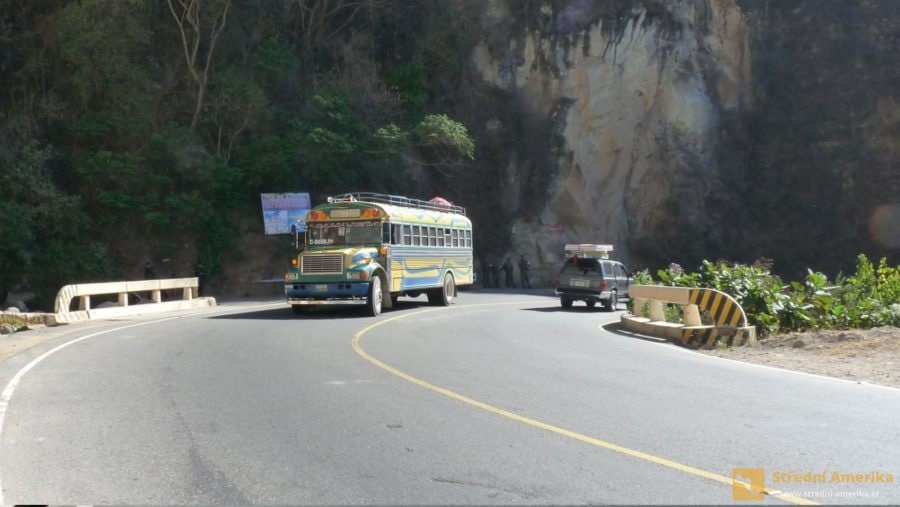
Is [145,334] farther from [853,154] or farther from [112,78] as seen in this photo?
[853,154]

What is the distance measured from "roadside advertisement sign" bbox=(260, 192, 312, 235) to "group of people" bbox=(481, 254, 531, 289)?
11.9 meters

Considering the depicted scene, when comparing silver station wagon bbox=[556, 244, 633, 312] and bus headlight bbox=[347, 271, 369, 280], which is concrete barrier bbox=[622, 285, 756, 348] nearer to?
bus headlight bbox=[347, 271, 369, 280]

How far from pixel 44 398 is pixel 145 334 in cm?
752

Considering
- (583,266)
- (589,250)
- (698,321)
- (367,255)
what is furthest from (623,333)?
(589,250)

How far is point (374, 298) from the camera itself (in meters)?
21.4

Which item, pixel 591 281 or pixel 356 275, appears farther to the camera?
pixel 591 281

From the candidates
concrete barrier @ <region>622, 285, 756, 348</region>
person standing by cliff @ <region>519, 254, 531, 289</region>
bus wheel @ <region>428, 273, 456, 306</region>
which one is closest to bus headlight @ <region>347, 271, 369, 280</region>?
bus wheel @ <region>428, 273, 456, 306</region>

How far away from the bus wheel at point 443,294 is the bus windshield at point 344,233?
4.81m

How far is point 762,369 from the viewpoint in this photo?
1238cm

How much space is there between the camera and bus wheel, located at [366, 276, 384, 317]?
21.3 m

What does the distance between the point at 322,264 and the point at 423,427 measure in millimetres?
13778

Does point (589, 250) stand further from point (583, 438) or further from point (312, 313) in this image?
point (583, 438)

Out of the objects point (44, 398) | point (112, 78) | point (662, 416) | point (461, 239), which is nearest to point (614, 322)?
point (461, 239)

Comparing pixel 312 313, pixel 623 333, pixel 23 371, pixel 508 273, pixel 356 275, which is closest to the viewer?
pixel 23 371
